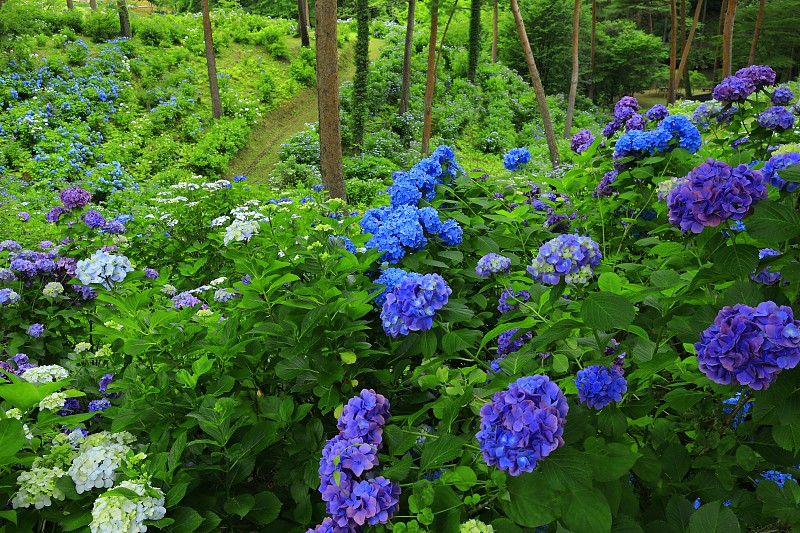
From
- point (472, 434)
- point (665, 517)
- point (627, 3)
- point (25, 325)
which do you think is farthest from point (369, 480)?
point (627, 3)

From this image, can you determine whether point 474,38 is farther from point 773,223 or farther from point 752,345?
point 752,345

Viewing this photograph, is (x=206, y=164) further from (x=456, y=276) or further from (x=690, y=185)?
(x=690, y=185)

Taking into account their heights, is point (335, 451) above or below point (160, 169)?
above

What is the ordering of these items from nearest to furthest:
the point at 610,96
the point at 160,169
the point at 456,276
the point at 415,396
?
the point at 415,396 → the point at 456,276 → the point at 160,169 → the point at 610,96

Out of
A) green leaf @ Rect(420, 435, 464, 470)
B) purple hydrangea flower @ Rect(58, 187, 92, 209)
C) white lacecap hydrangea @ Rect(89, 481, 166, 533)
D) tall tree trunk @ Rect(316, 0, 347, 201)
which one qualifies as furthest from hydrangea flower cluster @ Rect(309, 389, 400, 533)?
tall tree trunk @ Rect(316, 0, 347, 201)

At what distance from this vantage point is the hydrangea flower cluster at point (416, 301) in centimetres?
161

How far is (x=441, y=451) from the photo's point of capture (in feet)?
4.42

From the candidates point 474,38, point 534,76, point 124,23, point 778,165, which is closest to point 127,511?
point 778,165

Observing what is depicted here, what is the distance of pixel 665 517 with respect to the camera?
4.86ft

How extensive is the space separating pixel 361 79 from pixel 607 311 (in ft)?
47.4

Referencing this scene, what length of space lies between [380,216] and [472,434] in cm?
125

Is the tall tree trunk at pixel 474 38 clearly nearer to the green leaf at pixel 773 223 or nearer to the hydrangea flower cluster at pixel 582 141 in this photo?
the hydrangea flower cluster at pixel 582 141

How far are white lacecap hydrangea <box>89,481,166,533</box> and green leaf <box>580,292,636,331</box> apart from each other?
1289 mm

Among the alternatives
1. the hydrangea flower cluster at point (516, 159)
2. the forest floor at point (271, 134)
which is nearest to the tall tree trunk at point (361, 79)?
the forest floor at point (271, 134)
